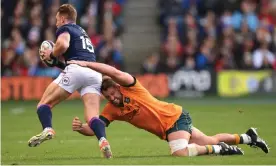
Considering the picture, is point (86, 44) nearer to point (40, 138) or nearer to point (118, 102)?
point (118, 102)

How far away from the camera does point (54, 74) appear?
24312 millimetres

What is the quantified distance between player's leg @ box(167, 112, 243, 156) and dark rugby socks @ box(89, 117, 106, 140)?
0.92m

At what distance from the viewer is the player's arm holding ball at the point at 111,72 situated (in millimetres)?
10266

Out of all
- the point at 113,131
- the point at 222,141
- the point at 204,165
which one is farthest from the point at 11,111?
the point at 204,165

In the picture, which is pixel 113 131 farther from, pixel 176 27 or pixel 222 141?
pixel 176 27

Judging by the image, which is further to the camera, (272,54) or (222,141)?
(272,54)

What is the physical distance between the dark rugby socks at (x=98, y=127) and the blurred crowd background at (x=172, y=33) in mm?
13391

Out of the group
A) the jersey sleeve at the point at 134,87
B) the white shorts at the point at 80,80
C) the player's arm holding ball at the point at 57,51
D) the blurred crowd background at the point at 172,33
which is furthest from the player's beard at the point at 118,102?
the blurred crowd background at the point at 172,33

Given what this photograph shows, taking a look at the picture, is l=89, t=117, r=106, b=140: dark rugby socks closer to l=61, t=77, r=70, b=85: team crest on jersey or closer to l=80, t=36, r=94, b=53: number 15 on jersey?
l=61, t=77, r=70, b=85: team crest on jersey

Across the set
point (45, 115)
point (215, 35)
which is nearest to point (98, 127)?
point (45, 115)

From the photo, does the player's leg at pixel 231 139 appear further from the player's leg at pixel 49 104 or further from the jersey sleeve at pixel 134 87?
the player's leg at pixel 49 104

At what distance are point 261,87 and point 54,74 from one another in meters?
6.25

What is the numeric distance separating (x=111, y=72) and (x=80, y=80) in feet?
3.48

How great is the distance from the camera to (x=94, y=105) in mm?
11250
